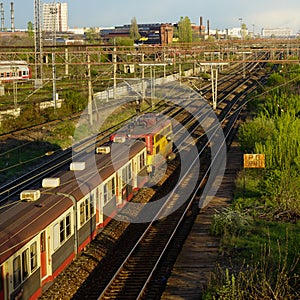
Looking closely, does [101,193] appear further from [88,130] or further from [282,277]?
[88,130]

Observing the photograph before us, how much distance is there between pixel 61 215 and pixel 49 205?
12.5 inches

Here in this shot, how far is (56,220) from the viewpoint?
11148 millimetres

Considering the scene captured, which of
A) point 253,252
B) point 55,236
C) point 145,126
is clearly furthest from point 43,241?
point 145,126

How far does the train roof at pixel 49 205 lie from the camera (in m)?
9.64

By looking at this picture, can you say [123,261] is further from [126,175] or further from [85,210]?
[126,175]

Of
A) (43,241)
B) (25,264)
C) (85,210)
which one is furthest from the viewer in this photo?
(85,210)

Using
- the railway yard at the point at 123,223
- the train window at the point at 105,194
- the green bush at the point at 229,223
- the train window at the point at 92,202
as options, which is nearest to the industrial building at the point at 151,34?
the railway yard at the point at 123,223

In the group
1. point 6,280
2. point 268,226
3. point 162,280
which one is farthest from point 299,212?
point 6,280

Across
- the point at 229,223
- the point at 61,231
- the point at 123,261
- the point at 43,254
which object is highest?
the point at 61,231

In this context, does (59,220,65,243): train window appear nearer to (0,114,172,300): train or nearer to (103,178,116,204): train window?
(0,114,172,300): train

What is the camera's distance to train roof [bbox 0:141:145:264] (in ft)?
31.6

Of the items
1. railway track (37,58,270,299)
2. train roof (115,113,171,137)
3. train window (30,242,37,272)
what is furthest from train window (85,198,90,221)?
train roof (115,113,171,137)

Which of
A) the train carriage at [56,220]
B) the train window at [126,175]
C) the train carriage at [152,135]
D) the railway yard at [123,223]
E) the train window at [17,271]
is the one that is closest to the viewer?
the train window at [17,271]

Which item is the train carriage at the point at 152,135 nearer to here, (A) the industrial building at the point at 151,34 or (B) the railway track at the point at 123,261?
(B) the railway track at the point at 123,261
